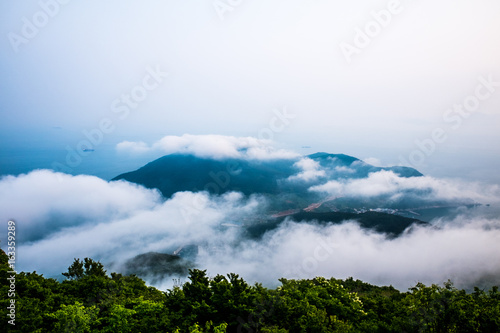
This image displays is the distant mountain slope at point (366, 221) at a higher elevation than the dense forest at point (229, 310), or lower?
higher

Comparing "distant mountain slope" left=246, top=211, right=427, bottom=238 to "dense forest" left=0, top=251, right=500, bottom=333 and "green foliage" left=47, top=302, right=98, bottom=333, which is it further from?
"green foliage" left=47, top=302, right=98, bottom=333

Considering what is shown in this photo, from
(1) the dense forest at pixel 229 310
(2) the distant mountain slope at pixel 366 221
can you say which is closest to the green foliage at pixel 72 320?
(1) the dense forest at pixel 229 310

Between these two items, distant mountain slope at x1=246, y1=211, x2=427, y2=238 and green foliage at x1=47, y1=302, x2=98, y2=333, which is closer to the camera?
green foliage at x1=47, y1=302, x2=98, y2=333

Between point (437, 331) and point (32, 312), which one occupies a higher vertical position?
point (32, 312)

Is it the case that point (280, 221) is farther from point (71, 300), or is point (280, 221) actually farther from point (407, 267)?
point (71, 300)

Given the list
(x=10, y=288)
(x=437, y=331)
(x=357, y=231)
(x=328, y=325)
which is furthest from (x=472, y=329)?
(x=357, y=231)
